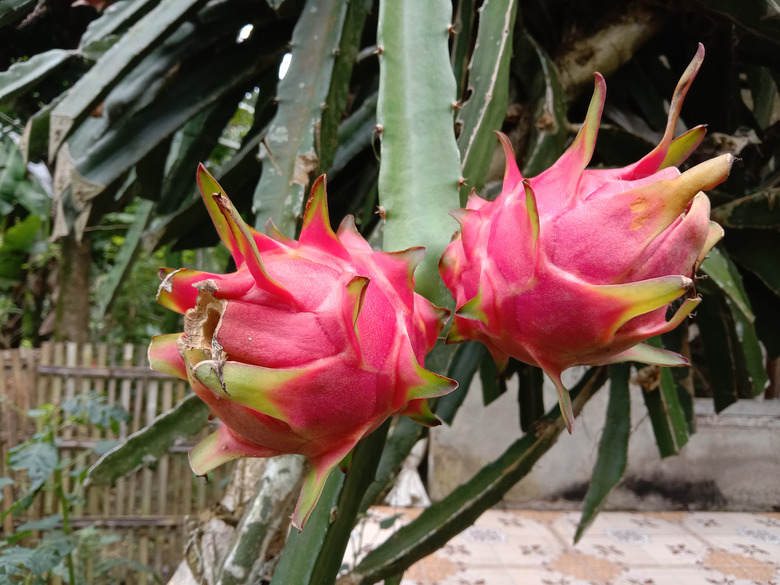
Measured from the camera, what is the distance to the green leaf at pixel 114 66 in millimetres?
545

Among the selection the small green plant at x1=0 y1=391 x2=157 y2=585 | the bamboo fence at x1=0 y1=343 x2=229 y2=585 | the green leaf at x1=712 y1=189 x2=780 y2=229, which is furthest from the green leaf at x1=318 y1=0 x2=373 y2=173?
the bamboo fence at x1=0 y1=343 x2=229 y2=585

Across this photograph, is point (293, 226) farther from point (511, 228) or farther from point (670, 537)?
point (670, 537)

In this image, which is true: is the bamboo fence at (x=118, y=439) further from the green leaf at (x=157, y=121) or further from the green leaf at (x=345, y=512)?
the green leaf at (x=345, y=512)

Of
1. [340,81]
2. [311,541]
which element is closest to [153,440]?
[311,541]

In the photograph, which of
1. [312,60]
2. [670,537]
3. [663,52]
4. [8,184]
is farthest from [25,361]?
[670,537]

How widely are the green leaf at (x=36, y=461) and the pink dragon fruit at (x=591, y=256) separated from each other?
3.56 feet

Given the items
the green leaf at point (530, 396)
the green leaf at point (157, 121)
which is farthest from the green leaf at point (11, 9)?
the green leaf at point (530, 396)

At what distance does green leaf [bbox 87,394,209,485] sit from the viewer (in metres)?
0.57

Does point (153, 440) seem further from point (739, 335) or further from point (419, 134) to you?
point (739, 335)

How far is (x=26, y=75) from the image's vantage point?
691mm

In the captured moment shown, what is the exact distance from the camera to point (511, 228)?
0.90 ft

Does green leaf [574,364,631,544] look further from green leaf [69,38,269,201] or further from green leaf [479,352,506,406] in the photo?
green leaf [69,38,269,201]

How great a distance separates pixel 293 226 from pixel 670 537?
214 cm

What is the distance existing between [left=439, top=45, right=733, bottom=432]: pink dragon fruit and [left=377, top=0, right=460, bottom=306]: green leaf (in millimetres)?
35
